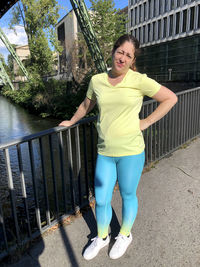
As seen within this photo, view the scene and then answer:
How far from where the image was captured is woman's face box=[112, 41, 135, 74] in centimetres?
177

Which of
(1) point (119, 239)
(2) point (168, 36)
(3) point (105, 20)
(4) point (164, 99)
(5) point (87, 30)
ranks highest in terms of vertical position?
(3) point (105, 20)

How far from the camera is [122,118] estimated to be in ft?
5.91

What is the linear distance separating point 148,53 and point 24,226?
36.5 metres

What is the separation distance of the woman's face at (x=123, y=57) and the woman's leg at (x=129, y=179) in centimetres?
67

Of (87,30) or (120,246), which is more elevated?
(87,30)

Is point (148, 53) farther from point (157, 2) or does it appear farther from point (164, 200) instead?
point (164, 200)

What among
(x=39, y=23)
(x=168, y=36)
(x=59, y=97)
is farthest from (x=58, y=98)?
(x=168, y=36)

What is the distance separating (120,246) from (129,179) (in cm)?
62

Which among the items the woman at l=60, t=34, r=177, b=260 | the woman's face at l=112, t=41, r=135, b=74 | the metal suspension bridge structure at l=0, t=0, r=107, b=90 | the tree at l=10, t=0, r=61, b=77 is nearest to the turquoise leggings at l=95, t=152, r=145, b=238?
the woman at l=60, t=34, r=177, b=260

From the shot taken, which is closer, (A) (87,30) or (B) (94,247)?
(B) (94,247)

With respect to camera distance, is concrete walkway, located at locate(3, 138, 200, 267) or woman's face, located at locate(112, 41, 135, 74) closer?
woman's face, located at locate(112, 41, 135, 74)

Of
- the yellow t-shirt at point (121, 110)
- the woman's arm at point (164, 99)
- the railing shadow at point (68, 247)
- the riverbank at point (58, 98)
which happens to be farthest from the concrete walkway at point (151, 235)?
the riverbank at point (58, 98)

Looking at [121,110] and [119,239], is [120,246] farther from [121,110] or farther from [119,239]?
[121,110]

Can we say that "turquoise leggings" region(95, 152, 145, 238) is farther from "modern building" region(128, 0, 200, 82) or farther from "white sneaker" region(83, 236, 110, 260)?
"modern building" region(128, 0, 200, 82)
